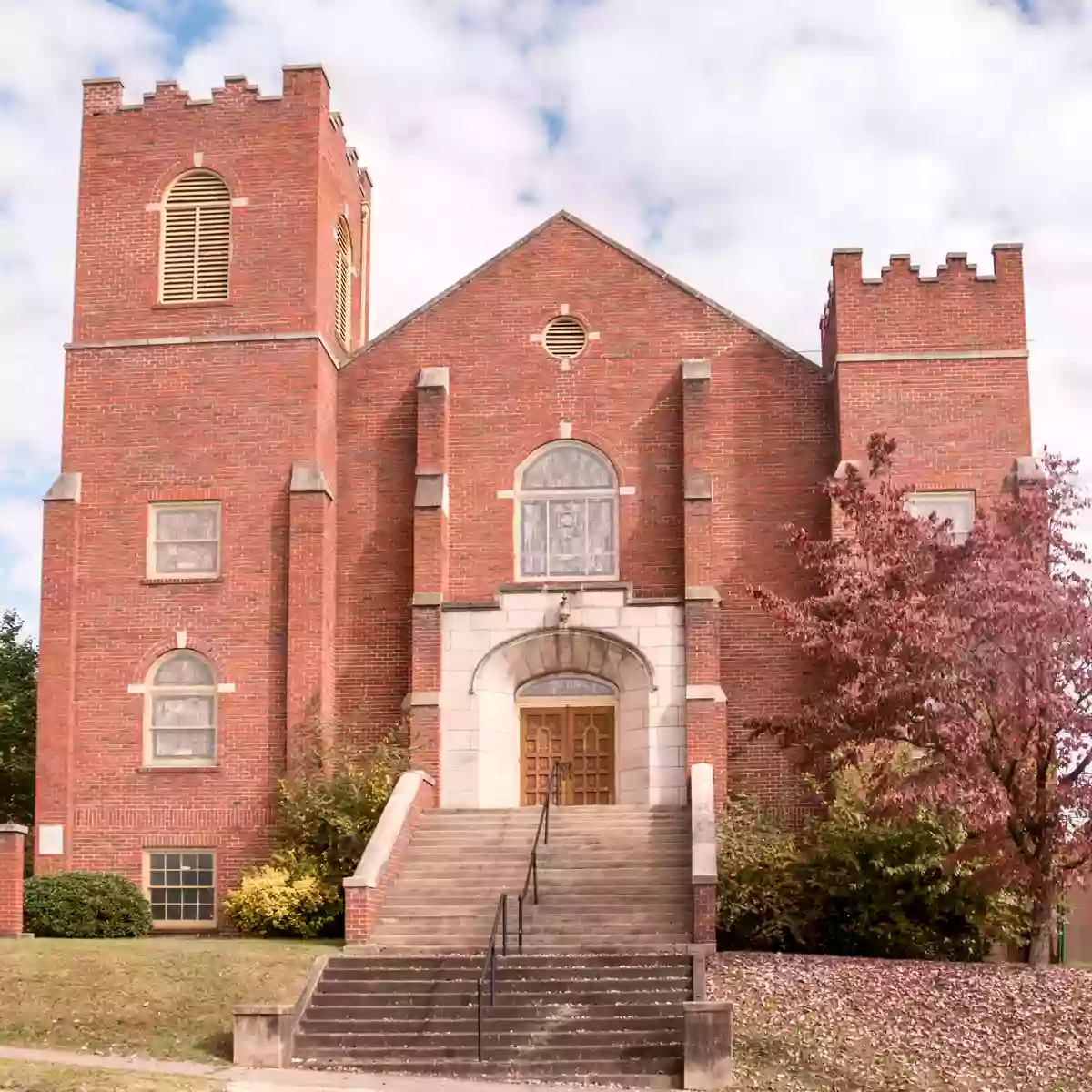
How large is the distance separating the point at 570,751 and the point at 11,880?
28.9 ft

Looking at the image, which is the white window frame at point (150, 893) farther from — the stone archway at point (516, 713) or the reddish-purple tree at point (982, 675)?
the reddish-purple tree at point (982, 675)

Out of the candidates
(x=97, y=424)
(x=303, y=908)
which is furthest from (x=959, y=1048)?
(x=97, y=424)

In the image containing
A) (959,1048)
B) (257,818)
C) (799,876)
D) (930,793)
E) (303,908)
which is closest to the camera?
(959,1048)

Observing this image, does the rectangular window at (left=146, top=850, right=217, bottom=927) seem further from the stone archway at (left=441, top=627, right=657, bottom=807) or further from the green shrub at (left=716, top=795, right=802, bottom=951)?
the green shrub at (left=716, top=795, right=802, bottom=951)

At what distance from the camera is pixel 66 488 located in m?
28.5

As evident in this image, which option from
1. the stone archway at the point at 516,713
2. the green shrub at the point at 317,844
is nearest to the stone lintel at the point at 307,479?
the stone archway at the point at 516,713

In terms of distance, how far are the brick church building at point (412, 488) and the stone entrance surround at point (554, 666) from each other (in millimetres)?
52

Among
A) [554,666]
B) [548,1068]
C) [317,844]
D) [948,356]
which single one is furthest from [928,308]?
[548,1068]

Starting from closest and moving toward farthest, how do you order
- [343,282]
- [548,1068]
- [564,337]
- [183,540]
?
[548,1068] → [183,540] → [564,337] → [343,282]

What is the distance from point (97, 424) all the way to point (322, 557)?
4463mm

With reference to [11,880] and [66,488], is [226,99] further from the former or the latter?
[11,880]

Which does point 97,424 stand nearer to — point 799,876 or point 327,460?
point 327,460

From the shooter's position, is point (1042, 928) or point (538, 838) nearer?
point (1042, 928)

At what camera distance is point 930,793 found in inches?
823
